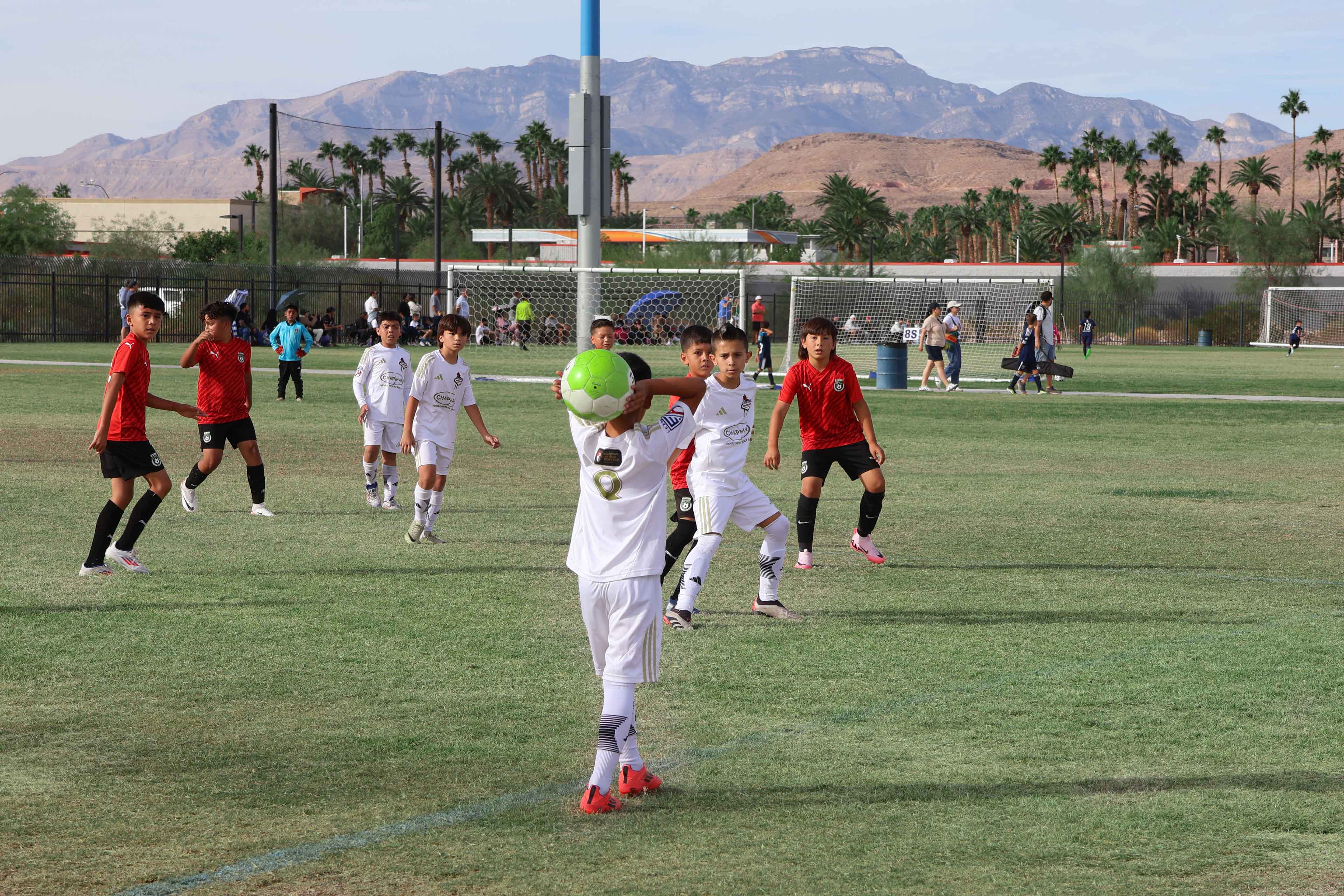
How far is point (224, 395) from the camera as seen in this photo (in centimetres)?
1127

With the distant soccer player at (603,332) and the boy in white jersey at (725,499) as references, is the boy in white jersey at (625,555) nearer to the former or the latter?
the boy in white jersey at (725,499)

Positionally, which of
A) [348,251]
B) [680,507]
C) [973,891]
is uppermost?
[348,251]

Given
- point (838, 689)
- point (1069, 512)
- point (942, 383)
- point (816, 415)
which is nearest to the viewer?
point (838, 689)

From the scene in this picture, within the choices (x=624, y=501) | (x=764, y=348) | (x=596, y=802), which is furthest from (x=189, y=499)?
(x=764, y=348)

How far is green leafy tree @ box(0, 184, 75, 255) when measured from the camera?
70.2 meters

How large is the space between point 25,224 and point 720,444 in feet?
235

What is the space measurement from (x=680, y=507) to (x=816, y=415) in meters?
1.64

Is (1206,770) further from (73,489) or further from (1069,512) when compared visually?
(73,489)

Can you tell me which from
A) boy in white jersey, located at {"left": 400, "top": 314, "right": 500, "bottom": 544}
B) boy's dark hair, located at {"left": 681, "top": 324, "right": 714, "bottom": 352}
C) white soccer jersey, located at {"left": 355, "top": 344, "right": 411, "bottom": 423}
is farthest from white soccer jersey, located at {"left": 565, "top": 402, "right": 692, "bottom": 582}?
white soccer jersey, located at {"left": 355, "top": 344, "right": 411, "bottom": 423}

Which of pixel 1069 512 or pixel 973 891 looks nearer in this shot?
pixel 973 891

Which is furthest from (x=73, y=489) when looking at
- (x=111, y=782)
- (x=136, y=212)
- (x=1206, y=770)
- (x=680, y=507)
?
(x=136, y=212)

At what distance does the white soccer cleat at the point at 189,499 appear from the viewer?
1182 centimetres

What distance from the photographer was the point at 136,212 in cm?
10450

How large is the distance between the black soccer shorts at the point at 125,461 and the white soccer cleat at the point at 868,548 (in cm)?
466
